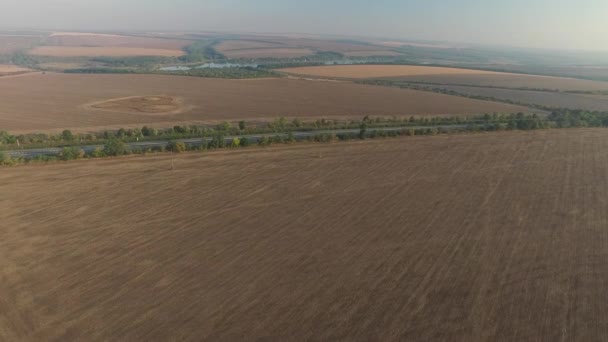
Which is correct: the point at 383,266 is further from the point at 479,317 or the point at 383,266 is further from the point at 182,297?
the point at 182,297

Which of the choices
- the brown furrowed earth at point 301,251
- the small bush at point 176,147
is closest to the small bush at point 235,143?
the small bush at point 176,147

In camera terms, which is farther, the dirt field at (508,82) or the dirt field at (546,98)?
the dirt field at (508,82)

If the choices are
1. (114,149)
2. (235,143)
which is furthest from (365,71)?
(114,149)

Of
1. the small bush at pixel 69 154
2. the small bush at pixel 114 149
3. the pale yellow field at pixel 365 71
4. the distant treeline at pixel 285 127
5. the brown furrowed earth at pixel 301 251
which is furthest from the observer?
the pale yellow field at pixel 365 71

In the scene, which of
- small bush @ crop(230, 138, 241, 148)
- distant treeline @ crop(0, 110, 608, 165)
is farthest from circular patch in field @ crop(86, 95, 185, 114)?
small bush @ crop(230, 138, 241, 148)

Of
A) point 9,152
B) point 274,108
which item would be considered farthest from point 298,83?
point 9,152

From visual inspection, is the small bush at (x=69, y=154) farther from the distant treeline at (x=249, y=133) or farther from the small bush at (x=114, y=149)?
the small bush at (x=114, y=149)
